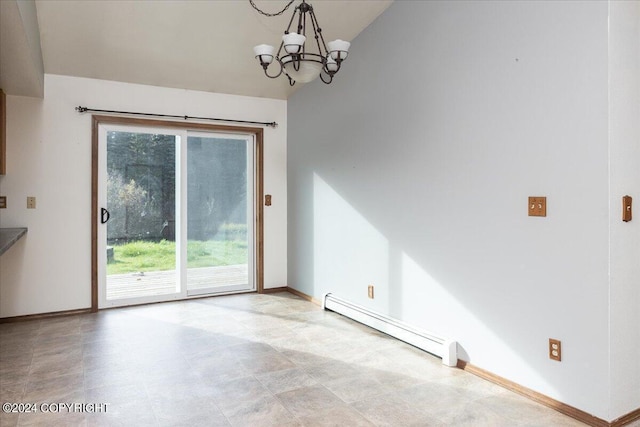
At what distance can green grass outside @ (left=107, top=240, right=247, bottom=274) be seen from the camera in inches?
189

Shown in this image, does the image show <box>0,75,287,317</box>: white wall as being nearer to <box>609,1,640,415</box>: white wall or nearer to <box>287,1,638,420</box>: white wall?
A: <box>287,1,638,420</box>: white wall

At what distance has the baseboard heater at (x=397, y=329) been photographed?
3.09m

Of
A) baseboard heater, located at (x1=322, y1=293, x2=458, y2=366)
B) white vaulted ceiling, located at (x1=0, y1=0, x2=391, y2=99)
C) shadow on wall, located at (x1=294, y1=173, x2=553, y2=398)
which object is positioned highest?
white vaulted ceiling, located at (x1=0, y1=0, x2=391, y2=99)

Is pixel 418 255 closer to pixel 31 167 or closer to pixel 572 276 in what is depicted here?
pixel 572 276

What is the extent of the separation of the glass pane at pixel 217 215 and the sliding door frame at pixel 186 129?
0.14m

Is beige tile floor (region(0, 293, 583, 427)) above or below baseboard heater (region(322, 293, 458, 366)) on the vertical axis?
below

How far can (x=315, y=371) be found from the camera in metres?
3.00

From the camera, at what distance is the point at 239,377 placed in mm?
2895

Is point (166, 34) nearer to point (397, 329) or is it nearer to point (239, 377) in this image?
point (239, 377)

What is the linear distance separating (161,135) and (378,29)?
266 centimetres

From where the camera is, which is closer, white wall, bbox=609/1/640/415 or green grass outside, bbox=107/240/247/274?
white wall, bbox=609/1/640/415

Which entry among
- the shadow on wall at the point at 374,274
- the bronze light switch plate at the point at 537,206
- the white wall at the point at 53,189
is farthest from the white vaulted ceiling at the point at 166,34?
the bronze light switch plate at the point at 537,206

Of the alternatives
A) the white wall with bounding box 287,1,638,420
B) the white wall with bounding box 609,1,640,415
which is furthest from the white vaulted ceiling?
the white wall with bounding box 609,1,640,415

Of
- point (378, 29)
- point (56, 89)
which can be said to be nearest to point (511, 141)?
point (378, 29)
